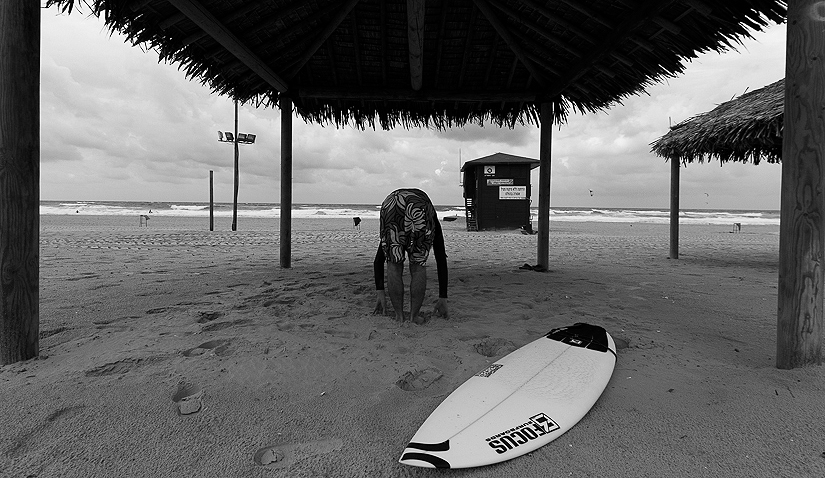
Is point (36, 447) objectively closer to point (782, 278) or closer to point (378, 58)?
point (782, 278)

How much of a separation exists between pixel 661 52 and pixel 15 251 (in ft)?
17.3

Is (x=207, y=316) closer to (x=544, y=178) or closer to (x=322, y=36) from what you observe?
(x=322, y=36)

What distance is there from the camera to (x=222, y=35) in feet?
12.4

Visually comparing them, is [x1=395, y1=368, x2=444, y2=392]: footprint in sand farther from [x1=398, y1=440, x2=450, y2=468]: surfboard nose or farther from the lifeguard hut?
the lifeguard hut

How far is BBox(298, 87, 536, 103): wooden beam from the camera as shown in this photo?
18.1 ft

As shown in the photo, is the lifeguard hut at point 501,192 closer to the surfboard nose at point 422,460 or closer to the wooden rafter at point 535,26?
the wooden rafter at point 535,26

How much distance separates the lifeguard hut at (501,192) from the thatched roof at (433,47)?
8763mm

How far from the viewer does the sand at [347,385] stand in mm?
1497

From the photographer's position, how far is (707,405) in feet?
6.06

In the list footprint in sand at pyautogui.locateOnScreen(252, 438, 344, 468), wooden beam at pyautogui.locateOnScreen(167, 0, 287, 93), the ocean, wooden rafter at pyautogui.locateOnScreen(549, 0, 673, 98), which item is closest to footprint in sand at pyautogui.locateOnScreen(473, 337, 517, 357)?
footprint in sand at pyautogui.locateOnScreen(252, 438, 344, 468)

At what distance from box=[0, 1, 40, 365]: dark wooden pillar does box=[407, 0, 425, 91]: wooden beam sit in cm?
250

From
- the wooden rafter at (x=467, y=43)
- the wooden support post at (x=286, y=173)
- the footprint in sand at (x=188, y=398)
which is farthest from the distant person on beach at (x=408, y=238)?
the wooden support post at (x=286, y=173)

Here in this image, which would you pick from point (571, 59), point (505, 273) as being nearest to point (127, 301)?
point (505, 273)

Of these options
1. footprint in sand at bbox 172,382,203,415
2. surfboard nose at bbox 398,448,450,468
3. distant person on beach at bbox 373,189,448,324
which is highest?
distant person on beach at bbox 373,189,448,324
